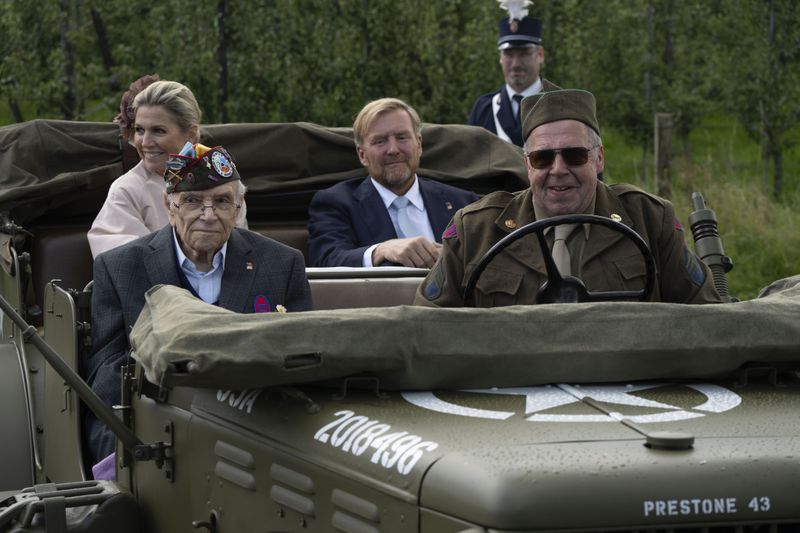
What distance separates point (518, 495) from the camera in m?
2.21

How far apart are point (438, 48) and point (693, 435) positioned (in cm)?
1114

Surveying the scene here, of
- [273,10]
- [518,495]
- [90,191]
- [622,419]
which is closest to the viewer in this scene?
[518,495]

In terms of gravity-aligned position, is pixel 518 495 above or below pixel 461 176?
below

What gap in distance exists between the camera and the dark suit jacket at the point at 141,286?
14.0 ft

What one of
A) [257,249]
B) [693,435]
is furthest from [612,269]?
[693,435]

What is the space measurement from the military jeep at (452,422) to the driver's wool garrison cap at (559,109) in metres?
0.85

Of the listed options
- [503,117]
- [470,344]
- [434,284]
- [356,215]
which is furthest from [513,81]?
[470,344]

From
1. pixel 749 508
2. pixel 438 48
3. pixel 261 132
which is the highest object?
pixel 438 48

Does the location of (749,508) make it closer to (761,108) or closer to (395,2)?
(395,2)

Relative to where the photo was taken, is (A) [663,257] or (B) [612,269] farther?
(A) [663,257]

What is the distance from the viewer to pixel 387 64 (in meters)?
13.1

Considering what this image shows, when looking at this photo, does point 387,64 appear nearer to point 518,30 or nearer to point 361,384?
point 518,30

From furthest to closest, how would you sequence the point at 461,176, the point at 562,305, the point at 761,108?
the point at 761,108
the point at 461,176
the point at 562,305

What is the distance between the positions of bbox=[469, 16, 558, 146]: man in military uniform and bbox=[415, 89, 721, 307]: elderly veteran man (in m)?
3.62
